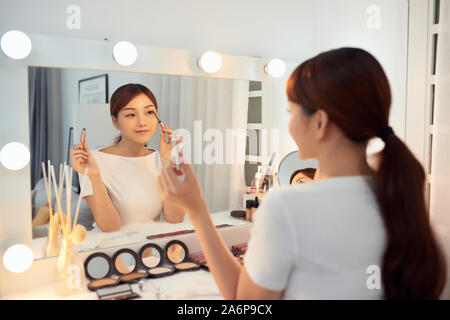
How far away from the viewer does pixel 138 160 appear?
130cm

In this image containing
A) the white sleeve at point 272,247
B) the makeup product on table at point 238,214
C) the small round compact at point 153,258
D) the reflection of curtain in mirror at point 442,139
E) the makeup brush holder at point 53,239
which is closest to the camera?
the white sleeve at point 272,247

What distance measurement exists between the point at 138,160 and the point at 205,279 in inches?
17.5

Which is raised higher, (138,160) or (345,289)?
(138,160)

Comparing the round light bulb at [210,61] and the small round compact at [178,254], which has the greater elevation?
the round light bulb at [210,61]

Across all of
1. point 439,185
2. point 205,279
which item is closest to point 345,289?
point 205,279

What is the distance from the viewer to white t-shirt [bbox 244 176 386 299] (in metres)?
0.63

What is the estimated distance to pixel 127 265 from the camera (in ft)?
4.21

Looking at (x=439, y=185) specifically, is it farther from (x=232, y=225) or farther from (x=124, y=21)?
(x=124, y=21)

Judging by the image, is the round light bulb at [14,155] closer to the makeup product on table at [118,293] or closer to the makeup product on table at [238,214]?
the makeup product on table at [118,293]

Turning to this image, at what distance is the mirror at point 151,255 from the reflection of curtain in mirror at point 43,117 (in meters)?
0.41

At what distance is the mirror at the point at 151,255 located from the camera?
1315 mm

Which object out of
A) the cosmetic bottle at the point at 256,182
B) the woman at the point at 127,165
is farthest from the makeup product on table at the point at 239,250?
the woman at the point at 127,165

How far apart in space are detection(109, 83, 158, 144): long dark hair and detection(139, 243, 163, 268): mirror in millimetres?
376

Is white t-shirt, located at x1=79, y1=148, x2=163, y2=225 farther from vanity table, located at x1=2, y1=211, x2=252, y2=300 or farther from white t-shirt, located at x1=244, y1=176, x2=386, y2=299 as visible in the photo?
white t-shirt, located at x1=244, y1=176, x2=386, y2=299
